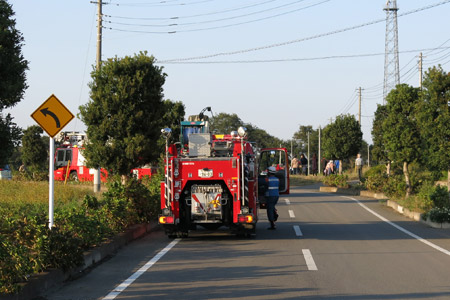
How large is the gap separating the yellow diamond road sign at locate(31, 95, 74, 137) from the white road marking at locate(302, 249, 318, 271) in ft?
17.5

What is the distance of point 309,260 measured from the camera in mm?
11797

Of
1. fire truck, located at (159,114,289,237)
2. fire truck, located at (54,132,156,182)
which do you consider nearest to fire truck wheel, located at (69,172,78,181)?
fire truck, located at (54,132,156,182)

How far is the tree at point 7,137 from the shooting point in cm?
1348

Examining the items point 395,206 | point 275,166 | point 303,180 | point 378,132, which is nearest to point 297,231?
point 275,166

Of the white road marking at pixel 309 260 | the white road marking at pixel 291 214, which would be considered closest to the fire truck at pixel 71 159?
the white road marking at pixel 291 214

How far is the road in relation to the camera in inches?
347

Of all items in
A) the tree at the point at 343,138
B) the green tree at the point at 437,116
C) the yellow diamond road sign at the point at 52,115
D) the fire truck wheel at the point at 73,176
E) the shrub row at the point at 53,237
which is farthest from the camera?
the tree at the point at 343,138

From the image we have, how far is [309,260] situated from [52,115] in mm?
5707

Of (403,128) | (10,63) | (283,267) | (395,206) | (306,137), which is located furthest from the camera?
(306,137)

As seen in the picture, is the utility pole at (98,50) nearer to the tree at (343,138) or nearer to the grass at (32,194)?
the grass at (32,194)

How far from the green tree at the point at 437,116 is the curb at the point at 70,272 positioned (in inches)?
454

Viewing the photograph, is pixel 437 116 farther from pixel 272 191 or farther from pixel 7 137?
pixel 7 137

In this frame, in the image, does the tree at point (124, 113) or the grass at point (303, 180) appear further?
the grass at point (303, 180)

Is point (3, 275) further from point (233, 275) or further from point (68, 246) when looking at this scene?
point (233, 275)
